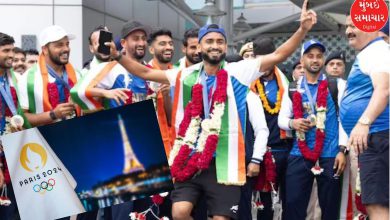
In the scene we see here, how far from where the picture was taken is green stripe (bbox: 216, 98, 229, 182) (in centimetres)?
704

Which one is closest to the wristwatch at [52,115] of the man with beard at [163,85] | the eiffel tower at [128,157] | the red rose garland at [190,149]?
the eiffel tower at [128,157]

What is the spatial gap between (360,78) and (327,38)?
21877 millimetres

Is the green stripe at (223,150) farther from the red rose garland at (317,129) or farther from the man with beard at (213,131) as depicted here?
the red rose garland at (317,129)

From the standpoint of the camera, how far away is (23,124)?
7.80 metres

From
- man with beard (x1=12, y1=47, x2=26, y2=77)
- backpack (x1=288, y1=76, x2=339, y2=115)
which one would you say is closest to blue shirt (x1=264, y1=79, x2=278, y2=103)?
backpack (x1=288, y1=76, x2=339, y2=115)

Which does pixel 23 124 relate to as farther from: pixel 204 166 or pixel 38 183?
pixel 204 166

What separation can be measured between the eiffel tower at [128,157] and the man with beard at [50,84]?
77cm

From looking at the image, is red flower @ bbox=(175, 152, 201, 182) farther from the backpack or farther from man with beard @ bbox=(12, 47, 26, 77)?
man with beard @ bbox=(12, 47, 26, 77)

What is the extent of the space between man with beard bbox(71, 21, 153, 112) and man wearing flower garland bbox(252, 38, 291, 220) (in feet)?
4.78

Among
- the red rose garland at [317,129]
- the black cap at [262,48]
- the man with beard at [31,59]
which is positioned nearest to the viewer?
the red rose garland at [317,129]

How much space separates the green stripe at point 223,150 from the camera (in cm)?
704

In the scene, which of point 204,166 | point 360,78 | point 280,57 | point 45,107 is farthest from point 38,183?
point 360,78

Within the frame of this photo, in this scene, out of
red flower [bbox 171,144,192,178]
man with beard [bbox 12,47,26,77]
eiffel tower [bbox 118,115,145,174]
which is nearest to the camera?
red flower [bbox 171,144,192,178]

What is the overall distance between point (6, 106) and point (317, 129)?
128 inches
